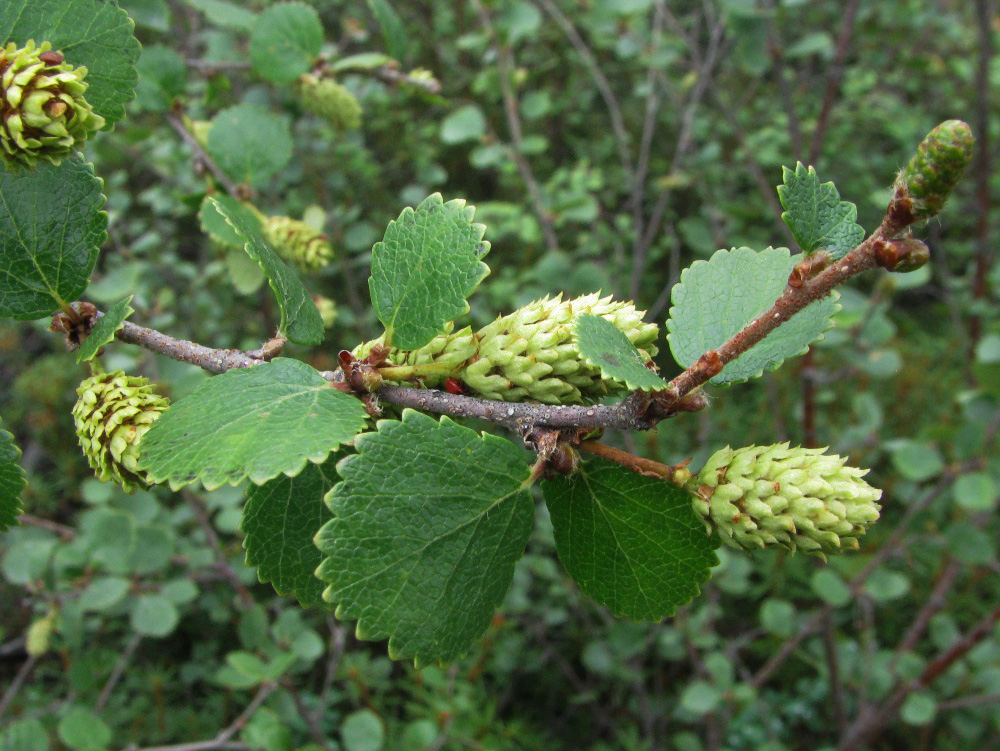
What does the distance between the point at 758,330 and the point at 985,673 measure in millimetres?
1984

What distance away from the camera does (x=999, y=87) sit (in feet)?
13.8

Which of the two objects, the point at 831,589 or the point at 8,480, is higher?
the point at 8,480

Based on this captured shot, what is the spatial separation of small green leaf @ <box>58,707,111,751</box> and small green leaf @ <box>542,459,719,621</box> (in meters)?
1.22

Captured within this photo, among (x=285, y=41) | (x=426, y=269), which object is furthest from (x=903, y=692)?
(x=285, y=41)

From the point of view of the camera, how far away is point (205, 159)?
1.23 meters

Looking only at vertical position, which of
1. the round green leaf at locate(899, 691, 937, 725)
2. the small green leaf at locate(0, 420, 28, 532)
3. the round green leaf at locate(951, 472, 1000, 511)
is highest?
the small green leaf at locate(0, 420, 28, 532)

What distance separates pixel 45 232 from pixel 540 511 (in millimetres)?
1798

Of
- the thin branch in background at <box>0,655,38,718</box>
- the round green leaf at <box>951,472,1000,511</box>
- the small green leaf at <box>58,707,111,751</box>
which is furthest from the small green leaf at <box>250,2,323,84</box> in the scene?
the round green leaf at <box>951,472,1000,511</box>

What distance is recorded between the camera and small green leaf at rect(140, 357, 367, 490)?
1.74 ft

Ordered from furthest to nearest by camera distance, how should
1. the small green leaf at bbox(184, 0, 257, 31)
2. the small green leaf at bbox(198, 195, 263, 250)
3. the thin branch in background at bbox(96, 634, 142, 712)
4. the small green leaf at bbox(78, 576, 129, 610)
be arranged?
the thin branch in background at bbox(96, 634, 142, 712), the small green leaf at bbox(78, 576, 129, 610), the small green leaf at bbox(184, 0, 257, 31), the small green leaf at bbox(198, 195, 263, 250)

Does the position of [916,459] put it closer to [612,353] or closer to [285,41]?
[612,353]

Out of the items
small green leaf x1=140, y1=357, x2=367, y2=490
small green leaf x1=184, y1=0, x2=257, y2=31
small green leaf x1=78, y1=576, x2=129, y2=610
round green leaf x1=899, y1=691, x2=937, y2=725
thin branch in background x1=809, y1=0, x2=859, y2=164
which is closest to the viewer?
small green leaf x1=140, y1=357, x2=367, y2=490

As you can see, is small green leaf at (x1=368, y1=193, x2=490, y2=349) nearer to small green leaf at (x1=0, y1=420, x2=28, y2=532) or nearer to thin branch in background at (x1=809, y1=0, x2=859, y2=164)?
small green leaf at (x1=0, y1=420, x2=28, y2=532)

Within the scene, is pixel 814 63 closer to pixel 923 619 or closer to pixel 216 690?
pixel 923 619
